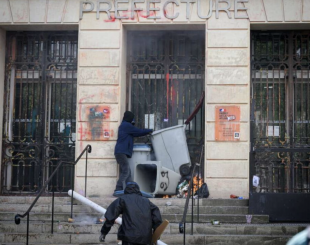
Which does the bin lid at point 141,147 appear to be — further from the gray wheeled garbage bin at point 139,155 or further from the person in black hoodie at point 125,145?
the person in black hoodie at point 125,145

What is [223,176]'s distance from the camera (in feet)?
45.9

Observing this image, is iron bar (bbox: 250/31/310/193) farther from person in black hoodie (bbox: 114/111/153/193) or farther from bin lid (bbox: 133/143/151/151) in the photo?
person in black hoodie (bbox: 114/111/153/193)

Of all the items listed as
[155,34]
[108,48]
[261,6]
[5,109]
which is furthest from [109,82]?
[261,6]

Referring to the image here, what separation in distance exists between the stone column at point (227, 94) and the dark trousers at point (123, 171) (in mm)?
1702

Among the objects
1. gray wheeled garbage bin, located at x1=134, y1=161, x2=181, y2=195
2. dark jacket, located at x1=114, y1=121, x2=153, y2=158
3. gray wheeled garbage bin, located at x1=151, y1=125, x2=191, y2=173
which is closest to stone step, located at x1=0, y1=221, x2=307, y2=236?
gray wheeled garbage bin, located at x1=134, y1=161, x2=181, y2=195

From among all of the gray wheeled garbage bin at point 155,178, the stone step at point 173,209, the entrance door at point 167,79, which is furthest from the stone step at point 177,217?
the entrance door at point 167,79

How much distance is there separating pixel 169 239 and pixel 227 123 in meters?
3.62

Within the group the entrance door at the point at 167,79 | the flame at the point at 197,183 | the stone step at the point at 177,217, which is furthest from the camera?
the entrance door at the point at 167,79

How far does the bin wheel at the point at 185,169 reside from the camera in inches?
564

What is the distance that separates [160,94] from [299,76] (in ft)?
10.5

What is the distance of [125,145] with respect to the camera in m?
13.8

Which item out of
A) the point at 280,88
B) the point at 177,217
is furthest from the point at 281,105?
the point at 177,217

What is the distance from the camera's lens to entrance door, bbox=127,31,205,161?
1530 cm

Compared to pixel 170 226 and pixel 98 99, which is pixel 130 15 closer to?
pixel 98 99
